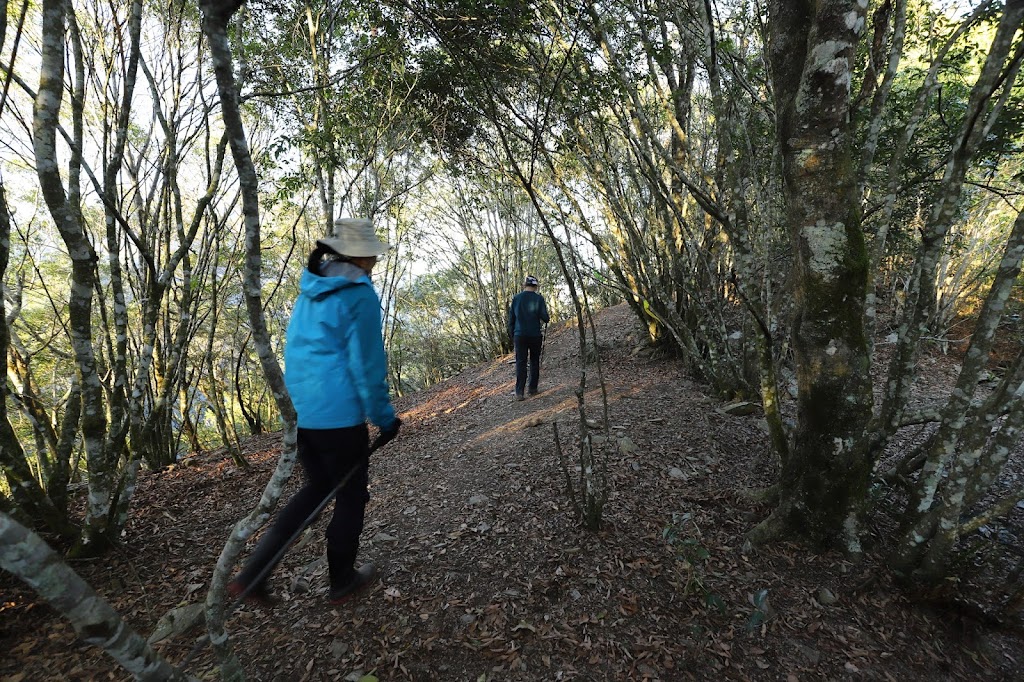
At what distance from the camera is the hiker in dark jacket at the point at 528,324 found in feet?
21.9

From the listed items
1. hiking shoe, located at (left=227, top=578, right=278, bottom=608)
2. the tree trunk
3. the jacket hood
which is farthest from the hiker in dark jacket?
hiking shoe, located at (left=227, top=578, right=278, bottom=608)

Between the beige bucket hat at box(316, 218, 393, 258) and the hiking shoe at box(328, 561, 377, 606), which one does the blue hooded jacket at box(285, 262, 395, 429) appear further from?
the hiking shoe at box(328, 561, 377, 606)

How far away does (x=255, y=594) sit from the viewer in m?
2.66

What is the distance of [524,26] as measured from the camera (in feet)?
15.8

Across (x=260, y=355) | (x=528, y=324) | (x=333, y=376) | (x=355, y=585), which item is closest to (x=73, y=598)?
(x=260, y=355)

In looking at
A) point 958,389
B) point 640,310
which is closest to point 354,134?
point 640,310

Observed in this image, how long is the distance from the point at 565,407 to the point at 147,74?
5.80 m

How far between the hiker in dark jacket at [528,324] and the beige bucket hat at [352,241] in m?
4.01

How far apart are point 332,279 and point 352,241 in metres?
0.28

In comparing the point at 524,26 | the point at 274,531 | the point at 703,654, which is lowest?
the point at 703,654

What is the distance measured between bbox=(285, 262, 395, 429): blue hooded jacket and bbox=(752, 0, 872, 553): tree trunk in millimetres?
2633

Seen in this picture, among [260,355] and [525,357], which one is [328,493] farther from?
[525,357]

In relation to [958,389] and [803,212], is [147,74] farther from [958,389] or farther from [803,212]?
[958,389]

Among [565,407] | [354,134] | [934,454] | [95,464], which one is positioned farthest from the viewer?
[354,134]
